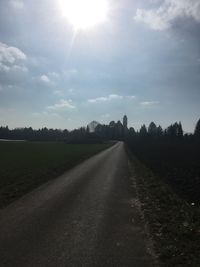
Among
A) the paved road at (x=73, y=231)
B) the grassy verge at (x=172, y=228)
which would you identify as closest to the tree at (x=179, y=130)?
the grassy verge at (x=172, y=228)

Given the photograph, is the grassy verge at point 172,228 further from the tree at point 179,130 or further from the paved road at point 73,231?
the tree at point 179,130

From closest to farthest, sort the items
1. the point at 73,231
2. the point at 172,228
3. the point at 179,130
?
the point at 73,231
the point at 172,228
the point at 179,130

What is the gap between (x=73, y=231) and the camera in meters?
10.1

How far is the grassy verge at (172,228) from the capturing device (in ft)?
25.9

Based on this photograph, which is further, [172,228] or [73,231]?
[172,228]

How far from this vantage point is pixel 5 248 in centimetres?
835

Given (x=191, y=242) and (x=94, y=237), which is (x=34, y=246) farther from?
(x=191, y=242)

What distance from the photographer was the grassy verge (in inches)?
311

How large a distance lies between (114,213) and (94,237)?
11.2ft

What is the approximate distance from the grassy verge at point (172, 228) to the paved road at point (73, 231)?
457 mm

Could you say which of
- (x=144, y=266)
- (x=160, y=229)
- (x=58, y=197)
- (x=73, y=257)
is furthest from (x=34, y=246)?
(x=58, y=197)

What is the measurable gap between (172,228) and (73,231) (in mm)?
3090

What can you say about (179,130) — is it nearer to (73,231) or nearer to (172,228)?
(172,228)

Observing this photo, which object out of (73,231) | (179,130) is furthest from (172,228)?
(179,130)
